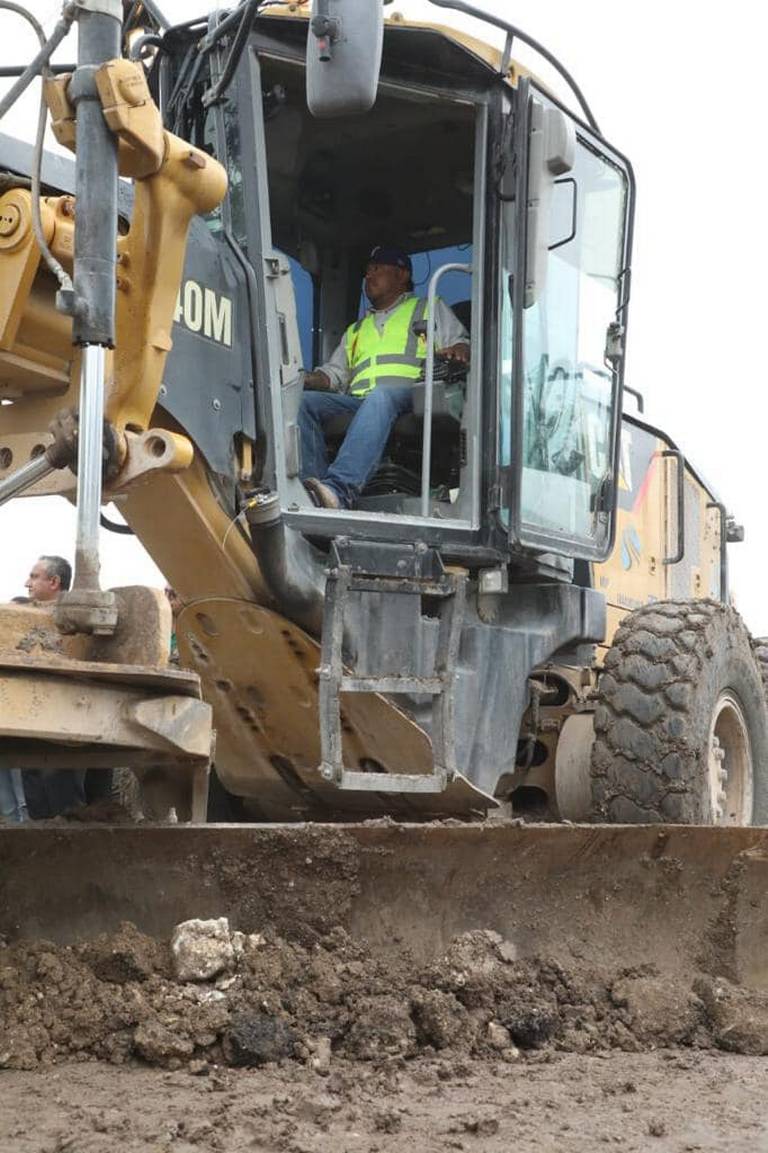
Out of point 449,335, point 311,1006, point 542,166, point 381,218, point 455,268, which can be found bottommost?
point 311,1006

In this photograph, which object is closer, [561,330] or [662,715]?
[662,715]

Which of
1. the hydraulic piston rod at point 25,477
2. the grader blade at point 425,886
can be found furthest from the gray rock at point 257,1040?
the hydraulic piston rod at point 25,477

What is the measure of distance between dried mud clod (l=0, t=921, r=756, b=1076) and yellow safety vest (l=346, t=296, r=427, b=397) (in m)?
2.13

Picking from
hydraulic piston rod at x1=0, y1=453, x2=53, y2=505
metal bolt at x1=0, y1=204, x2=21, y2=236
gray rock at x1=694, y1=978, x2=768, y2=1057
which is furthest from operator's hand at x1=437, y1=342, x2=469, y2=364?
gray rock at x1=694, y1=978, x2=768, y2=1057

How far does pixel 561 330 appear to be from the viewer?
553 centimetres

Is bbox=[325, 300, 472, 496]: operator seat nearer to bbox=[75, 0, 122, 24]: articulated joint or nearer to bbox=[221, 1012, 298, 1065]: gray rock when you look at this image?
bbox=[75, 0, 122, 24]: articulated joint

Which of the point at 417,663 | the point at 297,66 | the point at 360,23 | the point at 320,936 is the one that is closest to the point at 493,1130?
the point at 320,936

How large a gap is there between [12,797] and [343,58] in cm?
347

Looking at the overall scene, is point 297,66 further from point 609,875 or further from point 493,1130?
point 493,1130

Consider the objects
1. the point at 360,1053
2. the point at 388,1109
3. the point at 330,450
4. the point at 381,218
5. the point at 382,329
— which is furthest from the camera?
the point at 381,218

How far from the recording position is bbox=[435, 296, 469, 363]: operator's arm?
523 cm

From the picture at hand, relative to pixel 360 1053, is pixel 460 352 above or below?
above

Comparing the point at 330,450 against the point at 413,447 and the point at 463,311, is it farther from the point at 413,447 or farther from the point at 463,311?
the point at 463,311

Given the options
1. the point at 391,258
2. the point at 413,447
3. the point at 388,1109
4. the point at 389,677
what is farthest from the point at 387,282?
the point at 388,1109
